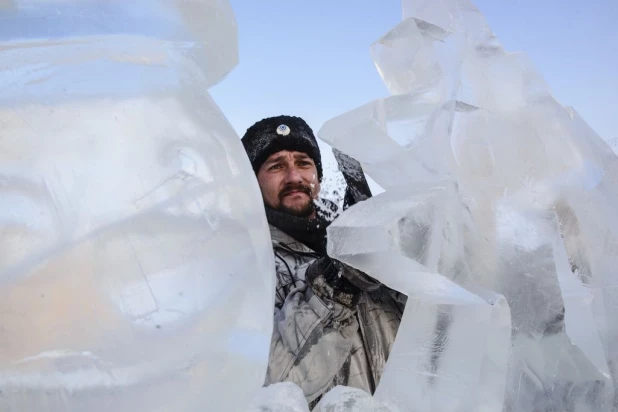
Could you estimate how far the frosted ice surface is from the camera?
78 cm

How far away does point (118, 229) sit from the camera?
63cm

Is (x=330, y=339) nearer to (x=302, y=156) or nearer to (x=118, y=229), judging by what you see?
(x=118, y=229)

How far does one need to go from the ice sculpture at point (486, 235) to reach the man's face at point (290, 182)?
1.38m

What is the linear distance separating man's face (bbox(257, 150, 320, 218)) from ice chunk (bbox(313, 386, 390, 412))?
1.55 metres

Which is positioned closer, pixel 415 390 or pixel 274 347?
pixel 415 390

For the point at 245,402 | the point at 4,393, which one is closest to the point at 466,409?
the point at 245,402

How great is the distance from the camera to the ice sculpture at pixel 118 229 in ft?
2.00

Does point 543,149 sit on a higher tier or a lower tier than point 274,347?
higher

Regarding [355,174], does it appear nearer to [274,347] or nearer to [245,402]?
[274,347]

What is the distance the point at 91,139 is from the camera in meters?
0.64

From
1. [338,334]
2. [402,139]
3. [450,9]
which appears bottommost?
[338,334]

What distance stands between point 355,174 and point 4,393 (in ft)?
3.31

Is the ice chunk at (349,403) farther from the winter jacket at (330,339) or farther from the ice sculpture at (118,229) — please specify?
the winter jacket at (330,339)

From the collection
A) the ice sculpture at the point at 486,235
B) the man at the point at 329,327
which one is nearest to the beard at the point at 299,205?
the man at the point at 329,327
